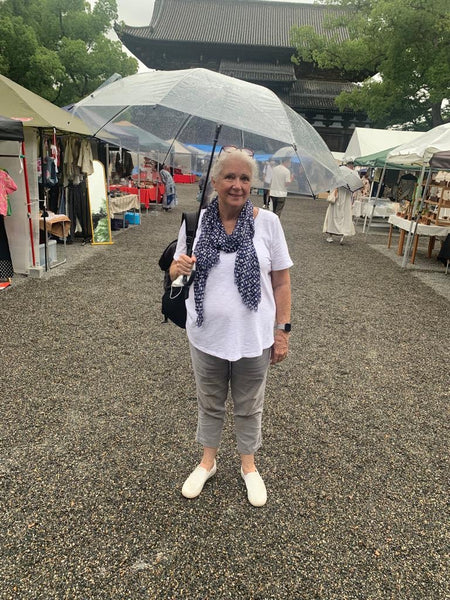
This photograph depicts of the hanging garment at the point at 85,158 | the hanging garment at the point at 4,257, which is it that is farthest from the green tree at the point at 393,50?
the hanging garment at the point at 4,257

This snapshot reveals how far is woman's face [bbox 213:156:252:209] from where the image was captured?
1.87 meters

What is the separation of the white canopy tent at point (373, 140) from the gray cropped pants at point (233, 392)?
15.7 m

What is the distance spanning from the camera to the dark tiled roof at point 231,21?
1155 inches

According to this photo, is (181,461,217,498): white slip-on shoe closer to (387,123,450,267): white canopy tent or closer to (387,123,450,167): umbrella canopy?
(387,123,450,267): white canopy tent

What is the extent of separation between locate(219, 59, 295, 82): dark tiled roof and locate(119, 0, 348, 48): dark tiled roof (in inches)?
49.6

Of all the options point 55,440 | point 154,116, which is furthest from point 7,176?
point 55,440

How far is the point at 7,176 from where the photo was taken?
533 centimetres

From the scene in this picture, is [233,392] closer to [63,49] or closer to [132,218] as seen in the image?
[132,218]

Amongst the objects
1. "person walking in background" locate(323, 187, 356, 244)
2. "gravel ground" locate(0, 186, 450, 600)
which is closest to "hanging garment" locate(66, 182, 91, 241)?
"gravel ground" locate(0, 186, 450, 600)

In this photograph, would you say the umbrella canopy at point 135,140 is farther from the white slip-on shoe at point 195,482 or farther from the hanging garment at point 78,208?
the hanging garment at point 78,208

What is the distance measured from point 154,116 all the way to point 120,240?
6466 millimetres

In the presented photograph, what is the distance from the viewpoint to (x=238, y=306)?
1.93 meters

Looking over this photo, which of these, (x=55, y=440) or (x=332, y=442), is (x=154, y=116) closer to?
(x=55, y=440)

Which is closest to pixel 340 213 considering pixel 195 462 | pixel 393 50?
pixel 195 462
